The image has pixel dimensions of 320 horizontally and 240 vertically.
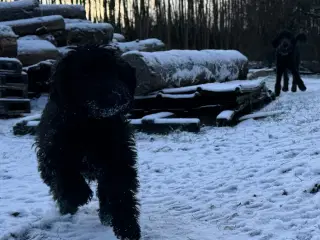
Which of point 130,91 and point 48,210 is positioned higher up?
point 130,91

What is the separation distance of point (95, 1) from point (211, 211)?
120 feet

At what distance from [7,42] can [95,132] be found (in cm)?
940

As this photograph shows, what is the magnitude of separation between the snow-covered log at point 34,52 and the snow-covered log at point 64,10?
12.5ft

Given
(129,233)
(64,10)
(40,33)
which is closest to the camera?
(129,233)

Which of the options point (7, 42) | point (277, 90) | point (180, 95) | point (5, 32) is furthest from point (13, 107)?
point (277, 90)

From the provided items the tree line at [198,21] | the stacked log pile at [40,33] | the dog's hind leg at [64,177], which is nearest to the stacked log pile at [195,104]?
the stacked log pile at [40,33]

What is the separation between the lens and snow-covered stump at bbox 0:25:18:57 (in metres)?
12.0

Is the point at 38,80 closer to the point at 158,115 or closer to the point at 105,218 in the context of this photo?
the point at 158,115

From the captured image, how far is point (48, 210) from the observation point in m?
4.44

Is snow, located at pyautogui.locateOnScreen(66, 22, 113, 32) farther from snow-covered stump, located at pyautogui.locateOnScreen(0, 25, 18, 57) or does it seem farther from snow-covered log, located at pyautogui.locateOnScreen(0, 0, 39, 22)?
snow-covered stump, located at pyautogui.locateOnScreen(0, 25, 18, 57)

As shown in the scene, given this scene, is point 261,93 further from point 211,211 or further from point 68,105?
point 68,105

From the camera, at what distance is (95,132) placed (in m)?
3.72

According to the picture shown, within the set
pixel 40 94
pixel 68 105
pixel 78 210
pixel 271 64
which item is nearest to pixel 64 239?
pixel 78 210

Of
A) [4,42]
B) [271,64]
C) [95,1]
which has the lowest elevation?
[271,64]
